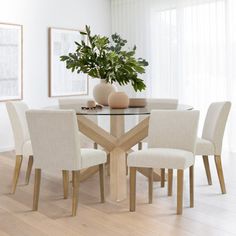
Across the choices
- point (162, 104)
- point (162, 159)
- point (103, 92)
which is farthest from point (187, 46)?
point (162, 159)

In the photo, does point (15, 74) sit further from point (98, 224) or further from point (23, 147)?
point (98, 224)

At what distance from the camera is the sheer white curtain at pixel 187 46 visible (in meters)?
5.95

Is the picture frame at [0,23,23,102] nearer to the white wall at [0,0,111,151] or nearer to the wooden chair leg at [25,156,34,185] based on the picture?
the white wall at [0,0,111,151]

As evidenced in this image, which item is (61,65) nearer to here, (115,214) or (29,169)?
(29,169)

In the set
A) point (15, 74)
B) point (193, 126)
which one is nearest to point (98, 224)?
point (193, 126)

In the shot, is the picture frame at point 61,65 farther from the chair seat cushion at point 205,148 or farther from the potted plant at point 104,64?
the chair seat cushion at point 205,148

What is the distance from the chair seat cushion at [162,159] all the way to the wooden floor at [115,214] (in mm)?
386

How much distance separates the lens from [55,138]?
131 inches

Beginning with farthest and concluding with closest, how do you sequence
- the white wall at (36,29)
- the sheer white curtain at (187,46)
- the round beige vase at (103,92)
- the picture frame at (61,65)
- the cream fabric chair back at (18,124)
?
the picture frame at (61,65)
the white wall at (36,29)
the sheer white curtain at (187,46)
the round beige vase at (103,92)
the cream fabric chair back at (18,124)

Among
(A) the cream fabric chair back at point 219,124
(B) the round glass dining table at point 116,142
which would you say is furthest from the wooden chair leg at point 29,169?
(A) the cream fabric chair back at point 219,124

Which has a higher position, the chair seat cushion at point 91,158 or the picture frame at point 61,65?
the picture frame at point 61,65

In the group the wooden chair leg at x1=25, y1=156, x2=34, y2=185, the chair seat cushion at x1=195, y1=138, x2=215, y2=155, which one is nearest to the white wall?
the wooden chair leg at x1=25, y1=156, x2=34, y2=185

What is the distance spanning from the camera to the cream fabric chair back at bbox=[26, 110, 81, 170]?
3.28m

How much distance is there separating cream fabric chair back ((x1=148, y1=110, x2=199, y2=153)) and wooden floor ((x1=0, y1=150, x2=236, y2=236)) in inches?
19.6
